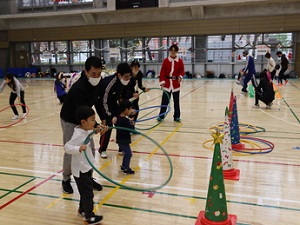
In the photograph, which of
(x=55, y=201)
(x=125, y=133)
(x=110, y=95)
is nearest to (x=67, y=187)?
(x=55, y=201)

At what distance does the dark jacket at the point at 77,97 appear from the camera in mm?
3457

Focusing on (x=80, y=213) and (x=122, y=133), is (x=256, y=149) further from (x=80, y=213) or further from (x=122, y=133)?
(x=80, y=213)

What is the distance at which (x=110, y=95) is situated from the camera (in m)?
4.67

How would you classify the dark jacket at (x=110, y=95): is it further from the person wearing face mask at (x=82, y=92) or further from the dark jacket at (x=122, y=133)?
the person wearing face mask at (x=82, y=92)

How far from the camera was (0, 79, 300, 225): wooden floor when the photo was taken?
11.0 ft

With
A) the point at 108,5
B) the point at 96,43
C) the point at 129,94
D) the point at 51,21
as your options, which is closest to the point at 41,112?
the point at 129,94

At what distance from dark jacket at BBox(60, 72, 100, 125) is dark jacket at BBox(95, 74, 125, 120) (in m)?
0.70

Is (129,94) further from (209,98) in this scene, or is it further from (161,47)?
(161,47)

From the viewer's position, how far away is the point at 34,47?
2627cm

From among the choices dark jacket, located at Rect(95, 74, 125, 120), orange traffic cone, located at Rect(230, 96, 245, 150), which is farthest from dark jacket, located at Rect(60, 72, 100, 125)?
orange traffic cone, located at Rect(230, 96, 245, 150)

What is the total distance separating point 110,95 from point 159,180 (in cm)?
147

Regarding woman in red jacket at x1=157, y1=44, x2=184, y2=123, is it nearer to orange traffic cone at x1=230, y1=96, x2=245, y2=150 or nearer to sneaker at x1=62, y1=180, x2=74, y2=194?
orange traffic cone at x1=230, y1=96, x2=245, y2=150

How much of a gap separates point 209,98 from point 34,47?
19333 millimetres

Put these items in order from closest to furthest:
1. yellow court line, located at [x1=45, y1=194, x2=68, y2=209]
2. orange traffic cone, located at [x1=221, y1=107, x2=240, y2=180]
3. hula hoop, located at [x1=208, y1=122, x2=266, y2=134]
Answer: yellow court line, located at [x1=45, y1=194, x2=68, y2=209]
orange traffic cone, located at [x1=221, y1=107, x2=240, y2=180]
hula hoop, located at [x1=208, y1=122, x2=266, y2=134]
